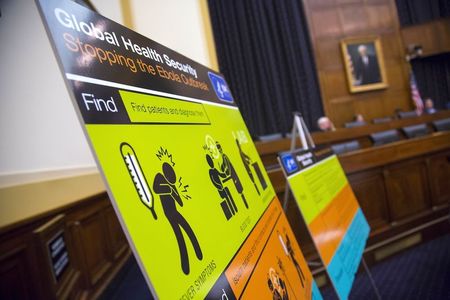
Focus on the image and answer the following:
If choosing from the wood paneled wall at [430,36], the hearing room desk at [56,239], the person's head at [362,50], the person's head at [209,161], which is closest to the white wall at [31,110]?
the hearing room desk at [56,239]

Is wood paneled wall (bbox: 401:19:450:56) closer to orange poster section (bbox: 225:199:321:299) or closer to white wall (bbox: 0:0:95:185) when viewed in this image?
white wall (bbox: 0:0:95:185)

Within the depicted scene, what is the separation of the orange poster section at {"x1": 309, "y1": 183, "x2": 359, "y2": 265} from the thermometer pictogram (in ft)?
2.75

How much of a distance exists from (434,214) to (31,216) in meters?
3.07

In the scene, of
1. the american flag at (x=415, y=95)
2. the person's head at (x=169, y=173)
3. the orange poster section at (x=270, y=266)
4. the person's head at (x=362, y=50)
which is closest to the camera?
the person's head at (x=169, y=173)

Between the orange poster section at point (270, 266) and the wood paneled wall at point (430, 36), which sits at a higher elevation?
the wood paneled wall at point (430, 36)

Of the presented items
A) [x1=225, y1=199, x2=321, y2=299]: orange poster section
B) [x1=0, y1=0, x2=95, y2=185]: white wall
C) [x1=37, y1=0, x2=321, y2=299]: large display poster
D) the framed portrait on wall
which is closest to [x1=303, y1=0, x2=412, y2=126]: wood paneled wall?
the framed portrait on wall

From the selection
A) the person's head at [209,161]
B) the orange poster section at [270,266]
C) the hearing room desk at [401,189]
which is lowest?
the hearing room desk at [401,189]

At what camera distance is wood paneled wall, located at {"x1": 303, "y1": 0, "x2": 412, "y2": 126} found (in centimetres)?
686

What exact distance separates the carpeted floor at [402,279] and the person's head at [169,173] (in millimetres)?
1760

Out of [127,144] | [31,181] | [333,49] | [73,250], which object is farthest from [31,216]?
[333,49]

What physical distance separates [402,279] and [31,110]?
2665mm

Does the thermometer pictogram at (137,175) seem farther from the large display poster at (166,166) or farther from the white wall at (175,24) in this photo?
the white wall at (175,24)

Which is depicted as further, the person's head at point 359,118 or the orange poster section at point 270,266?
the person's head at point 359,118

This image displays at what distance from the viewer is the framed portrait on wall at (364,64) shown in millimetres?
6941
